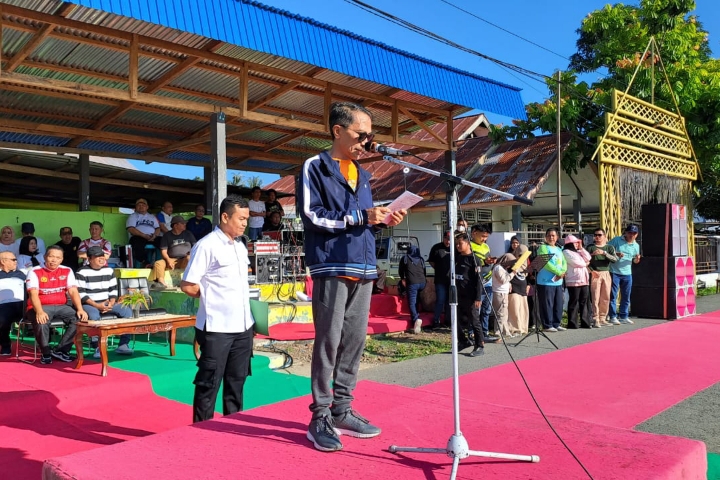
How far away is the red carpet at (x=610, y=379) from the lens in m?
5.36

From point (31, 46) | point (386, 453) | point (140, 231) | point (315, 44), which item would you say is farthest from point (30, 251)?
point (386, 453)

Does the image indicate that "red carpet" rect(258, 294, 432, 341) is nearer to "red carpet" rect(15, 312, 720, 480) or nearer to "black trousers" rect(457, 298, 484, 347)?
"black trousers" rect(457, 298, 484, 347)

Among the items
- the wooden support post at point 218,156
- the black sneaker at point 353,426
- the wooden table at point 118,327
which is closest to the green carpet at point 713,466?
the black sneaker at point 353,426

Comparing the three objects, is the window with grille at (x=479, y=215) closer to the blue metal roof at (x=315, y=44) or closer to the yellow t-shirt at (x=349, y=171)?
the blue metal roof at (x=315, y=44)

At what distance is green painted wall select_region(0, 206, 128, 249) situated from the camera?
32.8 ft

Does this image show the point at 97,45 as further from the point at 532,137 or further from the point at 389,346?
the point at 532,137

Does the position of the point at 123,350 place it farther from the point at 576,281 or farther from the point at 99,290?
the point at 576,281

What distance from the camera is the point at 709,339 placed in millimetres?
9109

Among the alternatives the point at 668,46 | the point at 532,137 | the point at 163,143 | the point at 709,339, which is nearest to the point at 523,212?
the point at 532,137

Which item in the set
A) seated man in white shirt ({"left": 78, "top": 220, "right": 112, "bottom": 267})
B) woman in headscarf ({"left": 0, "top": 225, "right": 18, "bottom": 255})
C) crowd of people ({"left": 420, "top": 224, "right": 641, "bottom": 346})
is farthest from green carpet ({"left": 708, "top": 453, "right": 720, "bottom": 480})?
woman in headscarf ({"left": 0, "top": 225, "right": 18, "bottom": 255})

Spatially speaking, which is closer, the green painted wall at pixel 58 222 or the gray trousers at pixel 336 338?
the gray trousers at pixel 336 338

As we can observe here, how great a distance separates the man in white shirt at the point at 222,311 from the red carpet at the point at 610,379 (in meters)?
2.03

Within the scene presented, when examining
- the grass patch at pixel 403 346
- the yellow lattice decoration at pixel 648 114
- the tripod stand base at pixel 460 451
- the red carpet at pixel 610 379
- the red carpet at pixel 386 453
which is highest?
the yellow lattice decoration at pixel 648 114

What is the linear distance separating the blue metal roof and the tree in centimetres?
549
